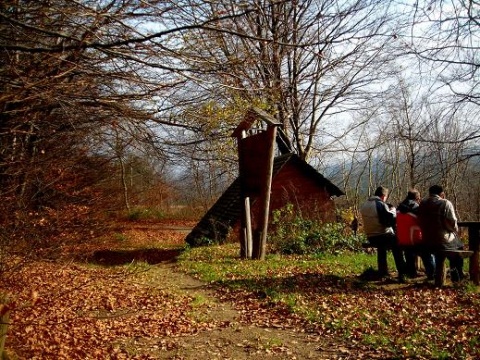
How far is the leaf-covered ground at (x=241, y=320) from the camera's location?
501cm

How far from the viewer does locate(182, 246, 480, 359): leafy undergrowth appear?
5145 mm

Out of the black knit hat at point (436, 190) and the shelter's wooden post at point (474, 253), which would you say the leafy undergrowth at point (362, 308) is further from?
the black knit hat at point (436, 190)

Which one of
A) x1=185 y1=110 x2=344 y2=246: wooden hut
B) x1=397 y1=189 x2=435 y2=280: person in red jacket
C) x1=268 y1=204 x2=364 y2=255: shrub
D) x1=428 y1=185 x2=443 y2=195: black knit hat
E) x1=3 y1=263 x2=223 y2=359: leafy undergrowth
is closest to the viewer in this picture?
x1=3 y1=263 x2=223 y2=359: leafy undergrowth

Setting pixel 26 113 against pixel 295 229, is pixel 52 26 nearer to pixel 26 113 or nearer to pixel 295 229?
pixel 26 113

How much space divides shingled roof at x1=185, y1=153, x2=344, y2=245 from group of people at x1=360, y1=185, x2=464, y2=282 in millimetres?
6770

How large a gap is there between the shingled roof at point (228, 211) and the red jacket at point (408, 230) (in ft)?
23.7

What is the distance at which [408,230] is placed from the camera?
24.2 ft

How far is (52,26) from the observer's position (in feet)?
14.0

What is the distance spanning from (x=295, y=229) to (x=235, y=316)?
6.86 metres

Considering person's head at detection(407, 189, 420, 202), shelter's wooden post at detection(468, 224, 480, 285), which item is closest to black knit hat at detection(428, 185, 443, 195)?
person's head at detection(407, 189, 420, 202)

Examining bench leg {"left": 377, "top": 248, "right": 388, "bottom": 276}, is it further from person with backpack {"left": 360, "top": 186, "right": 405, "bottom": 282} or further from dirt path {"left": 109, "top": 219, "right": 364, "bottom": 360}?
dirt path {"left": 109, "top": 219, "right": 364, "bottom": 360}

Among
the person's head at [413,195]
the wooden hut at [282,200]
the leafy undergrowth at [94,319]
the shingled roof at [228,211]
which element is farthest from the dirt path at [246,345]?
the wooden hut at [282,200]

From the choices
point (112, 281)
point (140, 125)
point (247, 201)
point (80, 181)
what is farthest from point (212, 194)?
point (140, 125)

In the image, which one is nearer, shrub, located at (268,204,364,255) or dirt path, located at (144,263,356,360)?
dirt path, located at (144,263,356,360)
